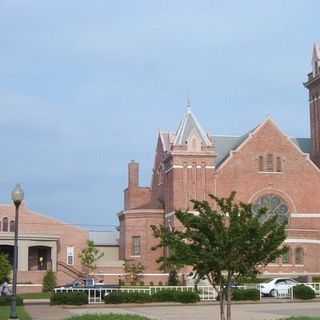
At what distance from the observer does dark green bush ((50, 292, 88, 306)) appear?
1554 inches

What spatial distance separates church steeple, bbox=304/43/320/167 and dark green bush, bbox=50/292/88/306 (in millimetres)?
45857

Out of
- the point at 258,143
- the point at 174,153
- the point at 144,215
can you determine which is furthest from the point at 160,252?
the point at 258,143

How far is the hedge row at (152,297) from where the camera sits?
1596 inches

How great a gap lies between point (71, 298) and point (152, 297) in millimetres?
5058

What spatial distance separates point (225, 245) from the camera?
20.3 meters

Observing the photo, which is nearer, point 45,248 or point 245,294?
point 245,294

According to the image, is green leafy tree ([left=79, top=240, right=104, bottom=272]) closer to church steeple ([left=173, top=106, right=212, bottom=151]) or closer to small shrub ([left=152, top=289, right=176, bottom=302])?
church steeple ([left=173, top=106, right=212, bottom=151])

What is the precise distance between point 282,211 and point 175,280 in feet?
47.8

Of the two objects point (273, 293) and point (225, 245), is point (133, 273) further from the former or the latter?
point (225, 245)

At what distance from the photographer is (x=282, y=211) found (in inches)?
2849

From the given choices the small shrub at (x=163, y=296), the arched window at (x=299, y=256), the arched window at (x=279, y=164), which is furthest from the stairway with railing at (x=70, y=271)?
the small shrub at (x=163, y=296)

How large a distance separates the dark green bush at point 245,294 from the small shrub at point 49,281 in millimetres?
26336

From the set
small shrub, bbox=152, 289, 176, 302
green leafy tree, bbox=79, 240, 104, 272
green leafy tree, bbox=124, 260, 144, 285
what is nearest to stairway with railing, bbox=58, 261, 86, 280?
green leafy tree, bbox=79, 240, 104, 272

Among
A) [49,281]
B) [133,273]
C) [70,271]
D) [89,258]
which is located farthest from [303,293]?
[70,271]
